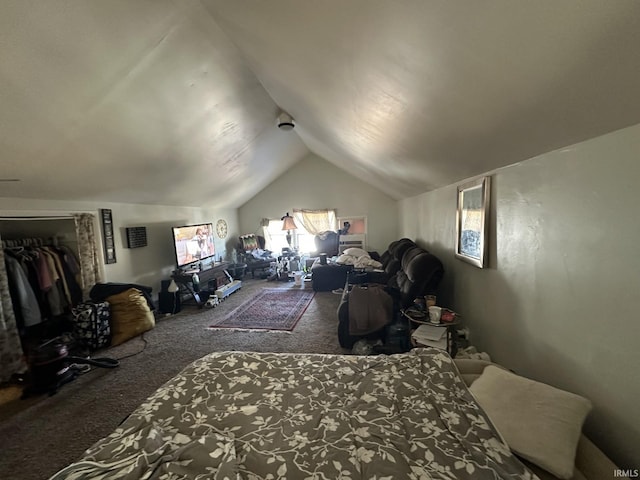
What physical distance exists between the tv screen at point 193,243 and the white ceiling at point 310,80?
1.16m

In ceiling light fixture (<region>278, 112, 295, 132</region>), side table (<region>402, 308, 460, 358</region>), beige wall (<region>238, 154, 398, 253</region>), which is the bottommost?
side table (<region>402, 308, 460, 358</region>)

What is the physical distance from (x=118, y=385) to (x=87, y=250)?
188 cm

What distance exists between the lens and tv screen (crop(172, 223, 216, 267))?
427 cm

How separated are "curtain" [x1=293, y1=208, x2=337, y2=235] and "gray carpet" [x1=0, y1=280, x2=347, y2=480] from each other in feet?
9.73

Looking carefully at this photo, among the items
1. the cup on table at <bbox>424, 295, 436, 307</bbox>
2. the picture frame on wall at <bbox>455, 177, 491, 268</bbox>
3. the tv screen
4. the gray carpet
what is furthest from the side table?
the tv screen

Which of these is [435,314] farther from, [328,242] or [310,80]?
[328,242]

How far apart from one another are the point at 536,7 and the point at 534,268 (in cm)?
133

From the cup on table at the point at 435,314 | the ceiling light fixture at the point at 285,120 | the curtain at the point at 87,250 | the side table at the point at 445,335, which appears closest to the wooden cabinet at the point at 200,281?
the curtain at the point at 87,250

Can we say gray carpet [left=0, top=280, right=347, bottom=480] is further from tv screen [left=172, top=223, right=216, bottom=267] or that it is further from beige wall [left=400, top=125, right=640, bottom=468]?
beige wall [left=400, top=125, right=640, bottom=468]

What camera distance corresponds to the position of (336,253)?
635 centimetres

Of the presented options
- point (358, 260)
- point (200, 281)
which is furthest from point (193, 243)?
point (358, 260)

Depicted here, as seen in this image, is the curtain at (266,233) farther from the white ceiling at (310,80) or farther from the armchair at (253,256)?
the white ceiling at (310,80)

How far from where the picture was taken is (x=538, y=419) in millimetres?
983

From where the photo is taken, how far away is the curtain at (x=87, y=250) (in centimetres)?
315
